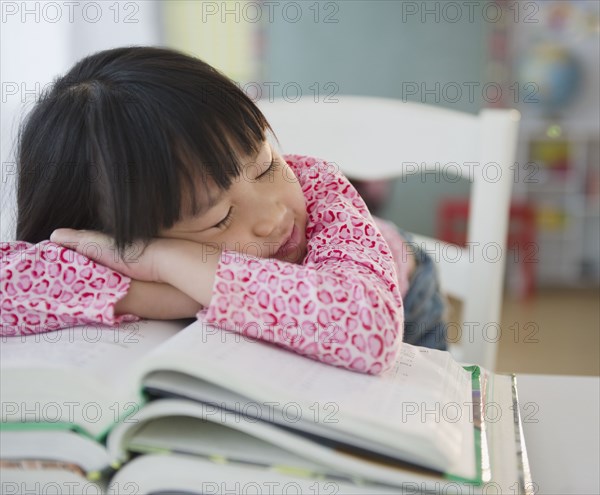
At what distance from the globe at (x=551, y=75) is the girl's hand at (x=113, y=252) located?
9.27 ft

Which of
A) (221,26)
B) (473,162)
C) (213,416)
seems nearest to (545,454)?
(213,416)

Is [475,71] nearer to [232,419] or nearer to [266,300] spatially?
[266,300]

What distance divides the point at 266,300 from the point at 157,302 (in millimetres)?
108

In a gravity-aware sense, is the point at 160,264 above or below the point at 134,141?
below

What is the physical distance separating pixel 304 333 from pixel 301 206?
21 cm

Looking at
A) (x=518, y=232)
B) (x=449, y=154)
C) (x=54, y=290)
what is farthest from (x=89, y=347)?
(x=518, y=232)

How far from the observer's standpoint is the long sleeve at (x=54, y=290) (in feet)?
2.16

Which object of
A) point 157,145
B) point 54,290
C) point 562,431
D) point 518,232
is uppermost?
point 157,145

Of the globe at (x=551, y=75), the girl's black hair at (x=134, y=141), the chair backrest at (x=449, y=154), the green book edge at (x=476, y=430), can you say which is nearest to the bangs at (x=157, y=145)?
the girl's black hair at (x=134, y=141)

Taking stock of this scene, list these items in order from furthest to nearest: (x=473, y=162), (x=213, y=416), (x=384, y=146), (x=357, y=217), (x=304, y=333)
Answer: (x=384, y=146) → (x=473, y=162) → (x=357, y=217) → (x=304, y=333) → (x=213, y=416)

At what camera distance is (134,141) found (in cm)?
67

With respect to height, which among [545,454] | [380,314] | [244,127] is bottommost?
[545,454]

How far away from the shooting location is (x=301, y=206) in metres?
0.79

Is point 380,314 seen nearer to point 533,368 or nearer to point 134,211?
point 134,211
